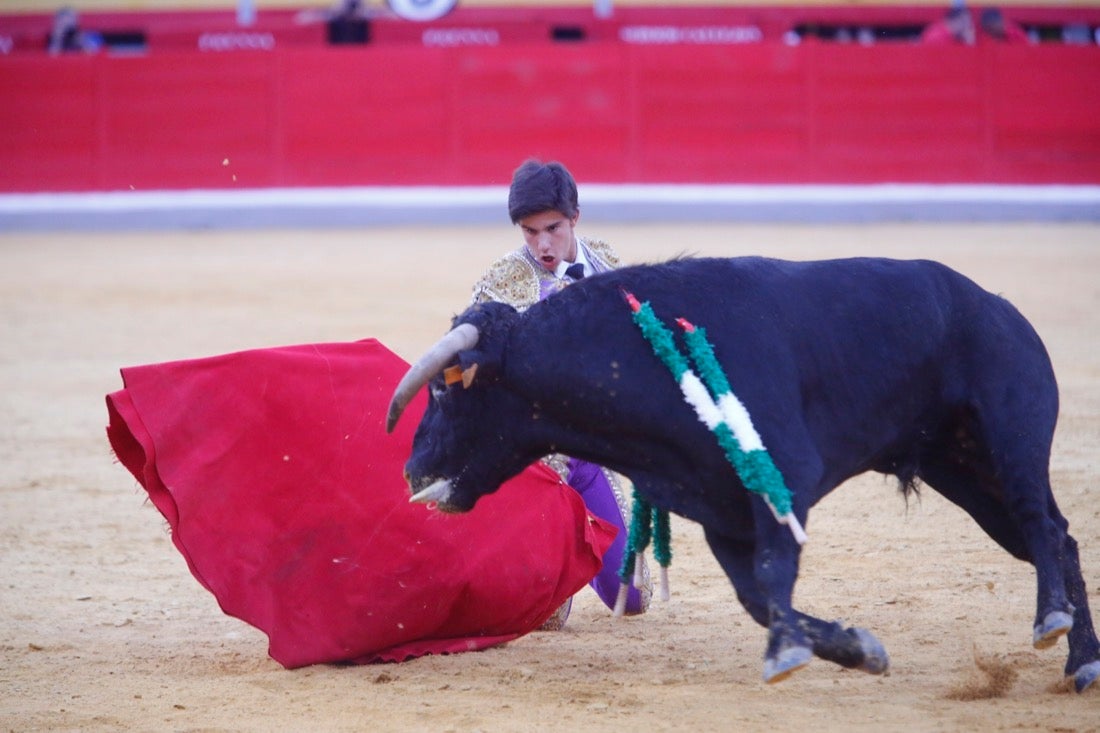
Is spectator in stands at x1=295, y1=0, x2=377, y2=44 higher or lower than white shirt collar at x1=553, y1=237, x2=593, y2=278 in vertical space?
higher

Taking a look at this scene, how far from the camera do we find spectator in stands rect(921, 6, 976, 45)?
12961mm

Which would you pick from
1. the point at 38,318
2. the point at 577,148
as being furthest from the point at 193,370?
the point at 577,148

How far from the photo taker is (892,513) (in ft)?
15.6

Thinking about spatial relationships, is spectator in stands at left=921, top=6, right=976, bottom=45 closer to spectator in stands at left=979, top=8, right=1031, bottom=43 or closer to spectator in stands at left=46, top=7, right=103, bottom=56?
spectator in stands at left=979, top=8, right=1031, bottom=43

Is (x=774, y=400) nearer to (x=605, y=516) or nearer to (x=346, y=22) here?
(x=605, y=516)

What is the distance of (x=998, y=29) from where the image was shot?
13.0m

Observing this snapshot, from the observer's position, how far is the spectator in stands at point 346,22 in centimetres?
1335

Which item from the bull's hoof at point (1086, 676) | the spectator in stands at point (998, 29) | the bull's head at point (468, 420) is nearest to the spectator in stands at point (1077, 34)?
the spectator in stands at point (998, 29)

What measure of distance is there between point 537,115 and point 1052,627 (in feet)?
34.7

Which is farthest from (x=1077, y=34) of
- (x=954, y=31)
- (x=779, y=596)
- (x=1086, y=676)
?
(x=779, y=596)

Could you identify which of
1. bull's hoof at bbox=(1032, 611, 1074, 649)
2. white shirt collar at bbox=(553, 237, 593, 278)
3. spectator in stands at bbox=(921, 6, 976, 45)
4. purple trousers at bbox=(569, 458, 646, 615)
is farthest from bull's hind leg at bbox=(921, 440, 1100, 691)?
spectator in stands at bbox=(921, 6, 976, 45)

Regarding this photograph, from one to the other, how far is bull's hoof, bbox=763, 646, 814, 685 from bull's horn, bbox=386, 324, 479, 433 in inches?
30.8

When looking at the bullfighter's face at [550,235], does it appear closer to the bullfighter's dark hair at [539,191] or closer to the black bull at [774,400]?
the bullfighter's dark hair at [539,191]

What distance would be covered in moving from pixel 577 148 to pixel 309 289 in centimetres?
419
